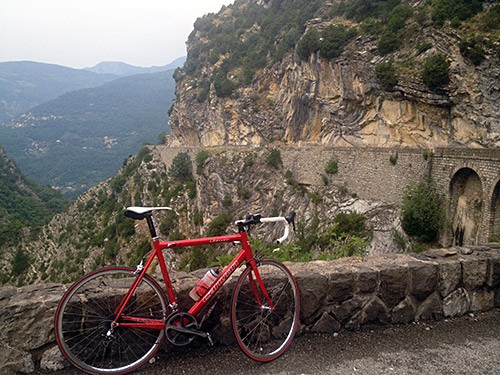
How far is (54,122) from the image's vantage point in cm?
12500

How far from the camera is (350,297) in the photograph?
252cm

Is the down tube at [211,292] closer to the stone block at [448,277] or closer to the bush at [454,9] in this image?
the stone block at [448,277]

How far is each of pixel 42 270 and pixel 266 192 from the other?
75.3ft

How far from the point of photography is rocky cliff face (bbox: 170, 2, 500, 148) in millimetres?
13281

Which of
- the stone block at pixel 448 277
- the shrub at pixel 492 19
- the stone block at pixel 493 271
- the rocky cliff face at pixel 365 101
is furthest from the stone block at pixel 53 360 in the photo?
the shrub at pixel 492 19

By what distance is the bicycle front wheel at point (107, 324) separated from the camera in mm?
1977

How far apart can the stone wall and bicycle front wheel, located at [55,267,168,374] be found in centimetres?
16

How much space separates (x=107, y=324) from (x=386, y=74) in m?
18.0

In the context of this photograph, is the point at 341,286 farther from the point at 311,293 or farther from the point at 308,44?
the point at 308,44

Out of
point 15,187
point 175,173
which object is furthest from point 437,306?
point 15,187

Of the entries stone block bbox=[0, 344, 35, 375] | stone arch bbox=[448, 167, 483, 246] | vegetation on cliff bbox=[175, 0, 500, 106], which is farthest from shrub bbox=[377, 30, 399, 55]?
stone block bbox=[0, 344, 35, 375]

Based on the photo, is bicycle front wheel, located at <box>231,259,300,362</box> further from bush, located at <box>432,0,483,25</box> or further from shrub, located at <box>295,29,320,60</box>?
shrub, located at <box>295,29,320,60</box>

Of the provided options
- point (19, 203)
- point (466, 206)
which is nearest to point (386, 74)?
point (466, 206)

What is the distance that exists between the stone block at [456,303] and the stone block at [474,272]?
0.29ft
